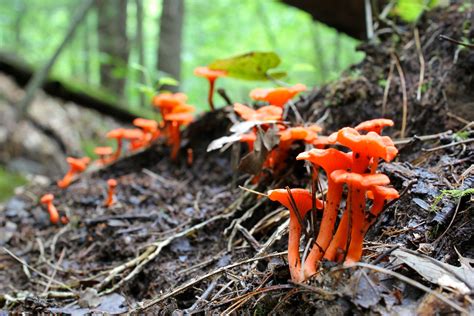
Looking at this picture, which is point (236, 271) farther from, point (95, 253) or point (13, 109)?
point (13, 109)

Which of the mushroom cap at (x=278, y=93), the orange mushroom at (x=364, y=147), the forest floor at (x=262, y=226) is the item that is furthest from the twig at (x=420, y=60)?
the orange mushroom at (x=364, y=147)

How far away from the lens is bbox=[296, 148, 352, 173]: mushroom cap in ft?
5.16

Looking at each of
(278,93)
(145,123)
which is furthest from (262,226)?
(145,123)

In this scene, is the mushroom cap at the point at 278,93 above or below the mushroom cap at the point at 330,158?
above

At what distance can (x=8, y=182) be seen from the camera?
4777mm

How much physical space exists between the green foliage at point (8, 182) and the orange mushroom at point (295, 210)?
374 centimetres

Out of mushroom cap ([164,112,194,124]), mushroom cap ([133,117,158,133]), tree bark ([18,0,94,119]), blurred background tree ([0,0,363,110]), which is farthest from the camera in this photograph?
blurred background tree ([0,0,363,110])

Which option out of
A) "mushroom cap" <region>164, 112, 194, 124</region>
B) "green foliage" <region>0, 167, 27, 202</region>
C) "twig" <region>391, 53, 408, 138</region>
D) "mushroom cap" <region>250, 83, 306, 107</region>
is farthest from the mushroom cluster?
"green foliage" <region>0, 167, 27, 202</region>

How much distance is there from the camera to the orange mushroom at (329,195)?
159 centimetres

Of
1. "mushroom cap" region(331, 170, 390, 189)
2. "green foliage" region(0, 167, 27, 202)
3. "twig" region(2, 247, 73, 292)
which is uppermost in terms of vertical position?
"mushroom cap" region(331, 170, 390, 189)

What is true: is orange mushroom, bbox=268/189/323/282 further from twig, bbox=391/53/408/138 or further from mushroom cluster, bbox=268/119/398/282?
twig, bbox=391/53/408/138

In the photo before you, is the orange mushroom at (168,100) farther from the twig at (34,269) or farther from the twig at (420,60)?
the twig at (420,60)

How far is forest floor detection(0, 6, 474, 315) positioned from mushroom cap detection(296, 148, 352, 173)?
28 centimetres

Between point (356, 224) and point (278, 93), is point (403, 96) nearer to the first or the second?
point (278, 93)
